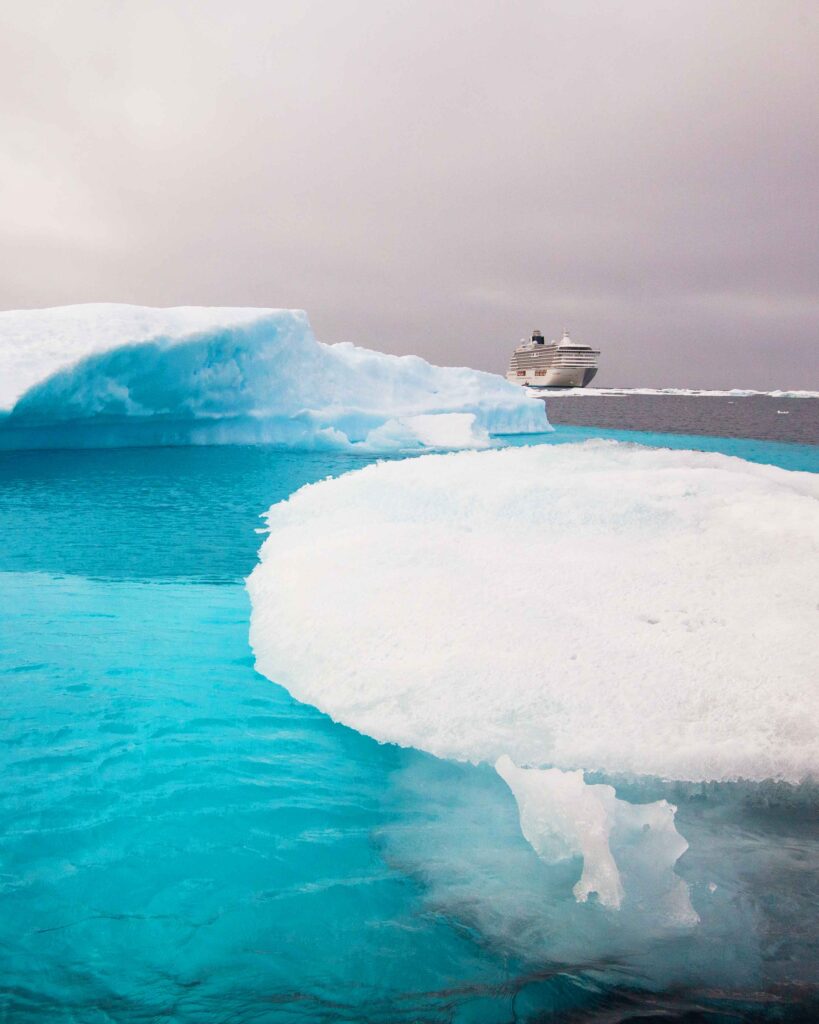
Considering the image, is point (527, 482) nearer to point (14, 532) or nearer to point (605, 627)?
point (605, 627)

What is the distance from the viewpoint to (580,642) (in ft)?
8.75

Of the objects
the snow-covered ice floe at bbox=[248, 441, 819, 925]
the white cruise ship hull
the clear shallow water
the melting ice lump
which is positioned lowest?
the clear shallow water

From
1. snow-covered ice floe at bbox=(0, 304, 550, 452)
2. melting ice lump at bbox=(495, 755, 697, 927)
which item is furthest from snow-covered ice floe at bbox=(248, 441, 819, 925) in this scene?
snow-covered ice floe at bbox=(0, 304, 550, 452)

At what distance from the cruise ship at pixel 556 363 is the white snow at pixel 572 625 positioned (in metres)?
57.7

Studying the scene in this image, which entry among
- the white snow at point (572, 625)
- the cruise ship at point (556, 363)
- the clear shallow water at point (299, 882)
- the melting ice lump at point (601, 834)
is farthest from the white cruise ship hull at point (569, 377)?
the melting ice lump at point (601, 834)

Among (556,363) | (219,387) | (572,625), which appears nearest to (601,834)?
(572,625)

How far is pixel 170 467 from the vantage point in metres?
A: 10.8

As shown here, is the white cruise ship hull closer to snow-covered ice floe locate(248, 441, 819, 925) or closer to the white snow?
the white snow

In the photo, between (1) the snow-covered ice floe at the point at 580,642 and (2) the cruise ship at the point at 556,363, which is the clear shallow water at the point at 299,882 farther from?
(2) the cruise ship at the point at 556,363

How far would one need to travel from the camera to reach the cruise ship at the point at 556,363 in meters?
59.7

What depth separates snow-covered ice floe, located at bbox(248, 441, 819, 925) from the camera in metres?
2.12

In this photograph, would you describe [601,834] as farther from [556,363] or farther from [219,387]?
[556,363]

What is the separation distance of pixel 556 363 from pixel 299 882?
2421 inches

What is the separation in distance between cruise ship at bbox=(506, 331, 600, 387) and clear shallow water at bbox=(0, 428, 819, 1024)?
2371 inches
